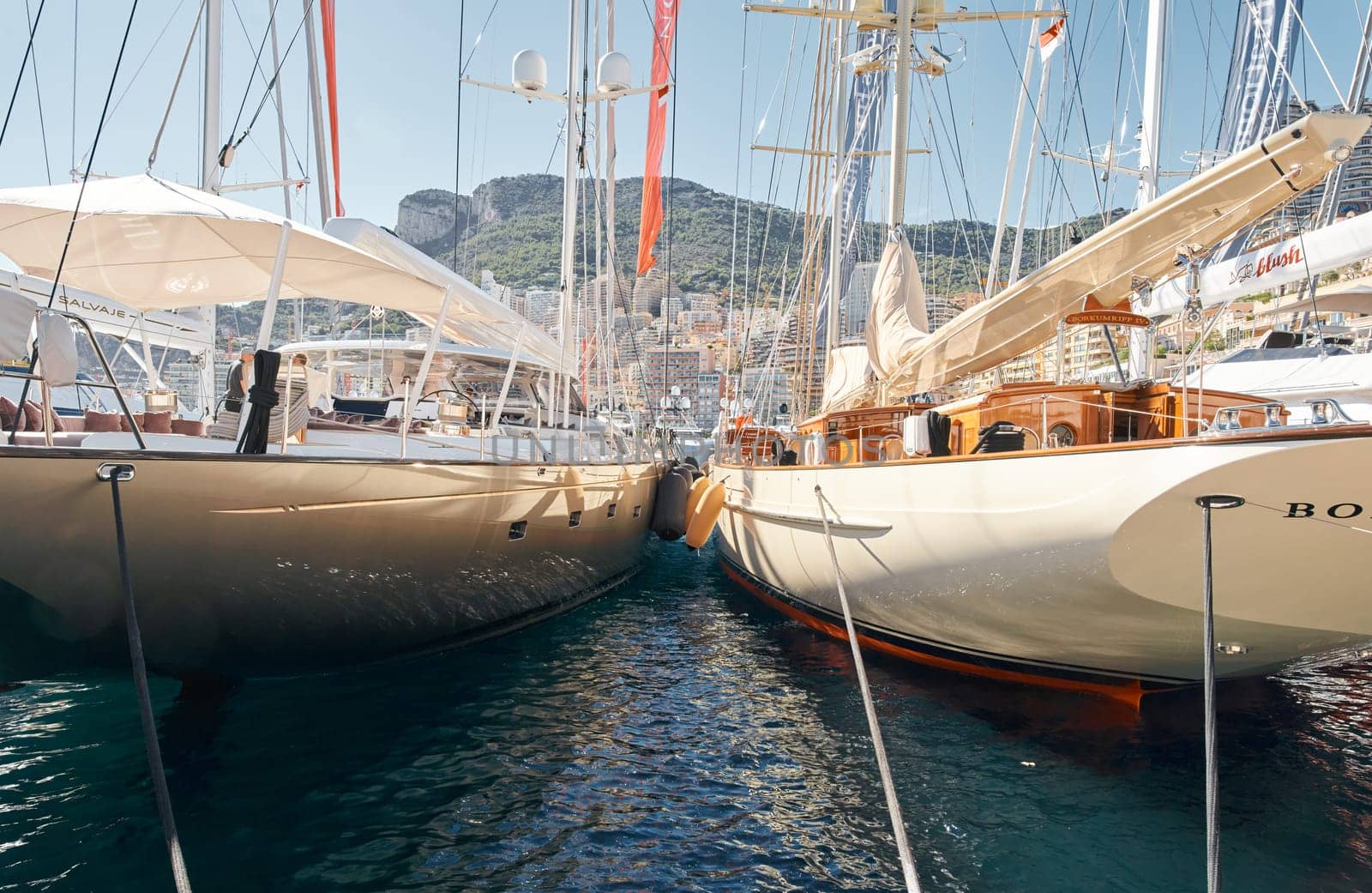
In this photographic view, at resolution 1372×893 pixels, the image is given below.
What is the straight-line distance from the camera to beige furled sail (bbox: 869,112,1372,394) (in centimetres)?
454

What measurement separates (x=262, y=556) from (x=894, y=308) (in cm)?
626

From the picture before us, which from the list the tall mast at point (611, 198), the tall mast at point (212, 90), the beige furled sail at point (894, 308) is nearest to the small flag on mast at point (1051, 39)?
the tall mast at point (611, 198)

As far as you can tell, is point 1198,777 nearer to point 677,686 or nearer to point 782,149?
point 677,686

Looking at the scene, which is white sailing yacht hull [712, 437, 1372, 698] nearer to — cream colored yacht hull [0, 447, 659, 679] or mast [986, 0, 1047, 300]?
cream colored yacht hull [0, 447, 659, 679]

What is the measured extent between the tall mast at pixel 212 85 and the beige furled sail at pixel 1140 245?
8.22 m

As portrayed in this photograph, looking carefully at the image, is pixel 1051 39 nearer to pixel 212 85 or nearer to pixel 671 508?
pixel 671 508

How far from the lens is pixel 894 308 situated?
8.31 meters

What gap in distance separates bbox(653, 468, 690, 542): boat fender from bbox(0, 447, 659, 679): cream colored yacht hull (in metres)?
5.68

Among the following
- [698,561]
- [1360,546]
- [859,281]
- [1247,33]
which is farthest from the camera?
[859,281]

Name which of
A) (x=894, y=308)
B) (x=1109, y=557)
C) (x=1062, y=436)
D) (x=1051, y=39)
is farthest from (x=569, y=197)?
(x=1051, y=39)

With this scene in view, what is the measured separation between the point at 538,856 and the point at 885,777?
165cm

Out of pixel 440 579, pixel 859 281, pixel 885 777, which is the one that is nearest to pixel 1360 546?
pixel 885 777

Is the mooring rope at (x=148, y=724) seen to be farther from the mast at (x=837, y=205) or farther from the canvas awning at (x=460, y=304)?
the mast at (x=837, y=205)

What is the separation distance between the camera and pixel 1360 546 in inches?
161
